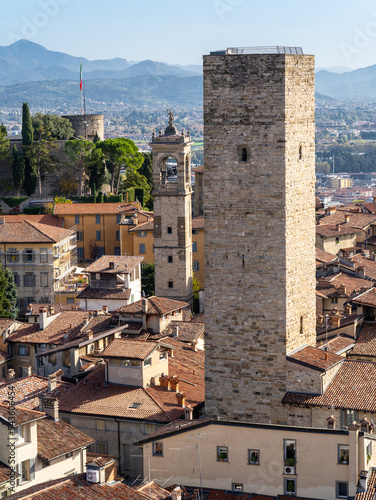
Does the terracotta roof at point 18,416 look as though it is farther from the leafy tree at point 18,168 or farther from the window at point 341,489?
the leafy tree at point 18,168

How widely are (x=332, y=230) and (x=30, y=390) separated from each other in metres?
32.5

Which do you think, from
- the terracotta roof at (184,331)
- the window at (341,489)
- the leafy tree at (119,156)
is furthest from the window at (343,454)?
the leafy tree at (119,156)

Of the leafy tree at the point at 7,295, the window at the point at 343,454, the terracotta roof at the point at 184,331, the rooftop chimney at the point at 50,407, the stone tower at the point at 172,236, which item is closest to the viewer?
the window at the point at 343,454

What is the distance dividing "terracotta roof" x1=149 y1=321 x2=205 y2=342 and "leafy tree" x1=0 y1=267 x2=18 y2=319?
1313cm

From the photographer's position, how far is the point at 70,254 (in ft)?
221

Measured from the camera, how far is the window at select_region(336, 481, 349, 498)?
2488cm

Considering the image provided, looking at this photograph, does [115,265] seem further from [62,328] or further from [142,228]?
[142,228]

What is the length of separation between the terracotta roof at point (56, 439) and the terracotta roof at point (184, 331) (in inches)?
474

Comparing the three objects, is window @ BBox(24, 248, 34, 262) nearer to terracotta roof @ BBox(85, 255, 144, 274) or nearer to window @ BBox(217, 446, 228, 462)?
terracotta roof @ BBox(85, 255, 144, 274)

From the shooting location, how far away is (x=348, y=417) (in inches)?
1125

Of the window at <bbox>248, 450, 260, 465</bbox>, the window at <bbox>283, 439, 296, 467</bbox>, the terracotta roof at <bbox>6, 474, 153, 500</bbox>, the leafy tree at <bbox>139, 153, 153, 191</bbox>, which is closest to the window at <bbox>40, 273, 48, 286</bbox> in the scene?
the leafy tree at <bbox>139, 153, 153, 191</bbox>

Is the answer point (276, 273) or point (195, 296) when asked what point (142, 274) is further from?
point (276, 273)

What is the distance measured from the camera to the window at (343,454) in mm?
24859

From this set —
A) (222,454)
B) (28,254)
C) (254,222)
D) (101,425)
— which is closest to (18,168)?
(28,254)
